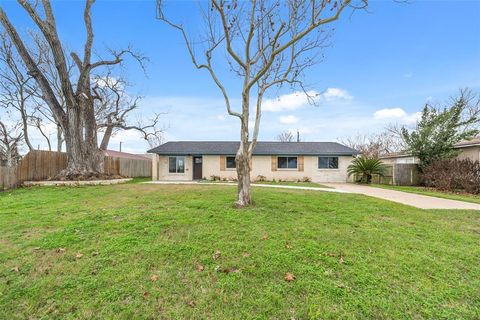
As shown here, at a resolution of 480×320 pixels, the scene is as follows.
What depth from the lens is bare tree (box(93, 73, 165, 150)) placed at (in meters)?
18.2

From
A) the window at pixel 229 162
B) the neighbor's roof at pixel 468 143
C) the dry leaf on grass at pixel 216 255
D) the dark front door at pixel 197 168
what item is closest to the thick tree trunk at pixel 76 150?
the dark front door at pixel 197 168

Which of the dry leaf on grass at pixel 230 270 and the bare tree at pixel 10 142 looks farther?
the bare tree at pixel 10 142

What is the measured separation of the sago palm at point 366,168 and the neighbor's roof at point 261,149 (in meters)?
1.15

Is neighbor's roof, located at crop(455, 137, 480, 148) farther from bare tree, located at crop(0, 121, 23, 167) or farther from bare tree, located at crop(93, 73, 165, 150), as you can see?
bare tree, located at crop(0, 121, 23, 167)

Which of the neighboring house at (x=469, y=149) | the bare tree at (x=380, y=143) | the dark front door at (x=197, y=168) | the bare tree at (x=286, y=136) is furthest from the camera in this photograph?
the bare tree at (x=286, y=136)

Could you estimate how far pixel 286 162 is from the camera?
1831 centimetres

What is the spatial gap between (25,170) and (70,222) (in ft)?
→ 30.7

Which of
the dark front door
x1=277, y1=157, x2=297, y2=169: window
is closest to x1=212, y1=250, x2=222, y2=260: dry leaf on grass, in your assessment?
x1=277, y1=157, x2=297, y2=169: window

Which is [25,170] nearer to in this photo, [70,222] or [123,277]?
[70,222]

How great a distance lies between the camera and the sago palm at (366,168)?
1622cm

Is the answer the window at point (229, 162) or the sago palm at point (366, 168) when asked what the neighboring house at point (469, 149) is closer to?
the sago palm at point (366, 168)

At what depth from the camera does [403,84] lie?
15.1 meters

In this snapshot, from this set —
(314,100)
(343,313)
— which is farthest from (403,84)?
(343,313)

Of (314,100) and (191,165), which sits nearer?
(314,100)
